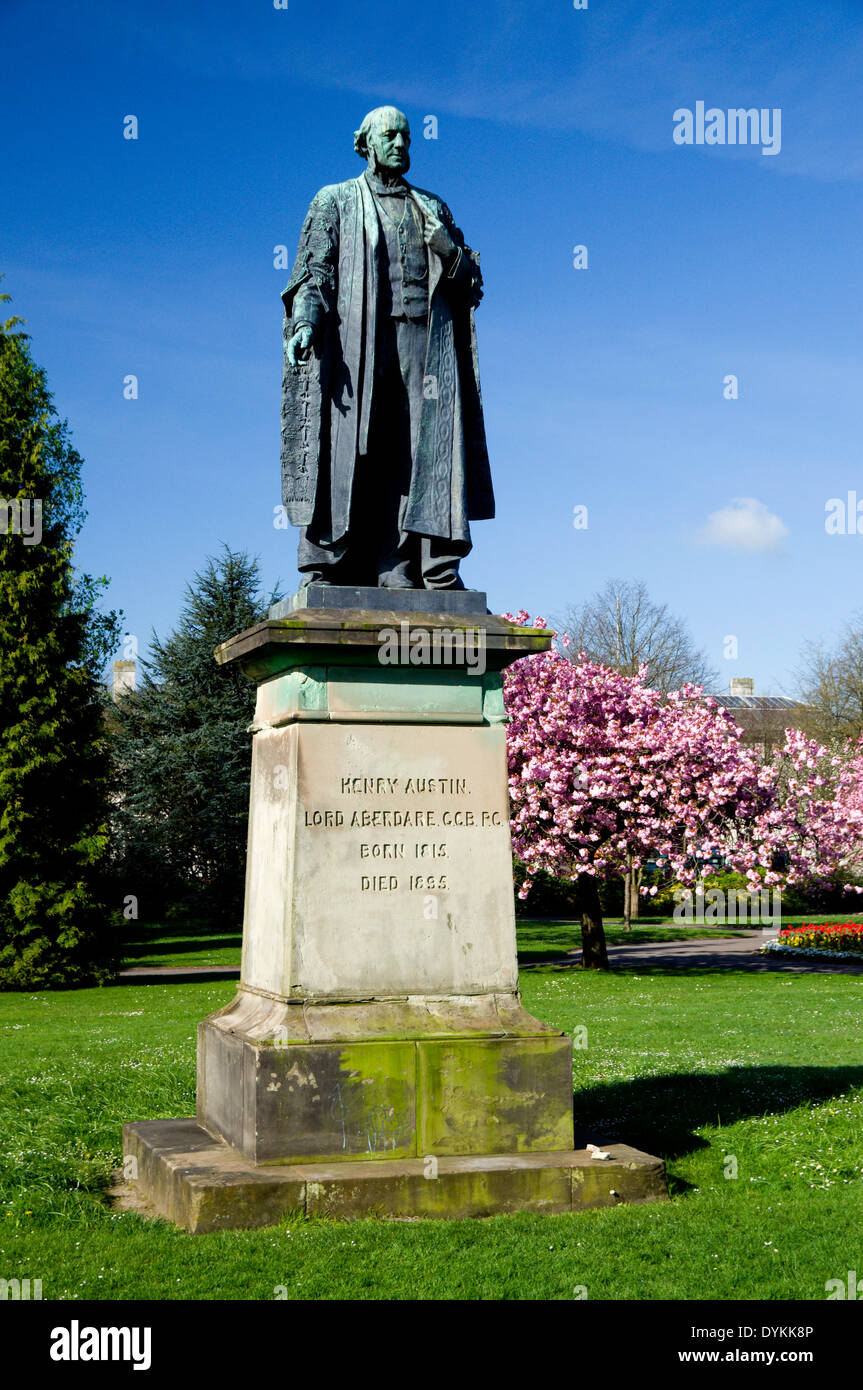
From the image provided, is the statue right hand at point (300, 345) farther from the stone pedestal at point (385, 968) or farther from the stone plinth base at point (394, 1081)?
the stone plinth base at point (394, 1081)

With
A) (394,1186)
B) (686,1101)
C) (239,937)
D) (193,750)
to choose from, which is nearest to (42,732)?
(193,750)

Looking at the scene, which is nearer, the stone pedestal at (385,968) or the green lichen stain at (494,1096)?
the stone pedestal at (385,968)

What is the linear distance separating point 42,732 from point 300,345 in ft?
66.6

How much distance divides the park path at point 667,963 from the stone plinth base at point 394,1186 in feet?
69.4

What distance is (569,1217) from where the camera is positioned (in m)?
5.69

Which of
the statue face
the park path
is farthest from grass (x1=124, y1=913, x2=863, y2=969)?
the statue face

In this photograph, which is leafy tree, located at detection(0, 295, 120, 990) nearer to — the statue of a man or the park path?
the park path

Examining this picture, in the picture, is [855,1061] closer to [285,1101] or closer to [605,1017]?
[605,1017]

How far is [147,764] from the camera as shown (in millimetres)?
36438

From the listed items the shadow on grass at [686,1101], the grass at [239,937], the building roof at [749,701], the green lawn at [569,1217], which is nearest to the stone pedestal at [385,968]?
the green lawn at [569,1217]

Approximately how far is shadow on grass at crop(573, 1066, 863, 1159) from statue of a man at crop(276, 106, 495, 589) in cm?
322

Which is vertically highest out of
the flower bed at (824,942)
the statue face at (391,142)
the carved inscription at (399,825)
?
the statue face at (391,142)

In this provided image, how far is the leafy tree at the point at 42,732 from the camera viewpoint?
2534 centimetres

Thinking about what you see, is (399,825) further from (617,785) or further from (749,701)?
(749,701)
